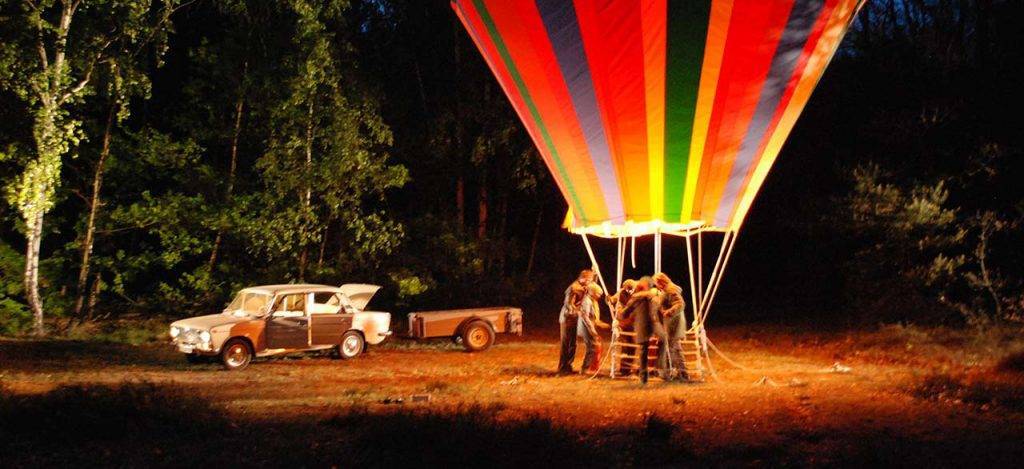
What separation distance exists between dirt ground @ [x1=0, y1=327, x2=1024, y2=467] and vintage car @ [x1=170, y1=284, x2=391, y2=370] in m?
0.40

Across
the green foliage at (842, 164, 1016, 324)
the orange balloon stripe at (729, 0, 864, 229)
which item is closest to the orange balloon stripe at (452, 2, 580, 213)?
the orange balloon stripe at (729, 0, 864, 229)

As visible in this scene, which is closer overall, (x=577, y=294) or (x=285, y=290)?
(x=577, y=294)

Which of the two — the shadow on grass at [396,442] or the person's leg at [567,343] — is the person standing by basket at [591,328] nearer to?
the person's leg at [567,343]

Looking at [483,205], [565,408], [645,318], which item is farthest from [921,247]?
[483,205]

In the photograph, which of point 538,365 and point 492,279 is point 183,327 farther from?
point 492,279

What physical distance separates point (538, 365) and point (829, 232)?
10.5 metres

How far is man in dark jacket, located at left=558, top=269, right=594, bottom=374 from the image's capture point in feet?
44.4

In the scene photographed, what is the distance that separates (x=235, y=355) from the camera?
15.0 metres

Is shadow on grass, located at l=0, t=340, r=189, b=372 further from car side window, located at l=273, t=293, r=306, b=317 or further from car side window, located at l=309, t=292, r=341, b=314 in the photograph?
car side window, located at l=309, t=292, r=341, b=314

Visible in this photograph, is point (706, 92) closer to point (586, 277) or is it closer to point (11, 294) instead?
point (586, 277)

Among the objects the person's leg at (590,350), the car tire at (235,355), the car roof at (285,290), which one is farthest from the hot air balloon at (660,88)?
the car tire at (235,355)

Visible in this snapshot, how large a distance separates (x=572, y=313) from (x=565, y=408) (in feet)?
11.3

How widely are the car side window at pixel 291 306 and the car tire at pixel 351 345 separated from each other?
3.31ft

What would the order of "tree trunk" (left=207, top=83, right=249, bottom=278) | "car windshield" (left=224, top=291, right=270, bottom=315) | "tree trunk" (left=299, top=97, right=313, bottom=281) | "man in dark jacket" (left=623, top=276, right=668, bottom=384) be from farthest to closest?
"tree trunk" (left=207, top=83, right=249, bottom=278)
"tree trunk" (left=299, top=97, right=313, bottom=281)
"car windshield" (left=224, top=291, right=270, bottom=315)
"man in dark jacket" (left=623, top=276, right=668, bottom=384)
